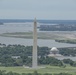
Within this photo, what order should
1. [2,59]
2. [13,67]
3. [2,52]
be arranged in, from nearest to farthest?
[13,67] → [2,59] → [2,52]

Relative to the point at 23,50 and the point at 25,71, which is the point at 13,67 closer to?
the point at 25,71

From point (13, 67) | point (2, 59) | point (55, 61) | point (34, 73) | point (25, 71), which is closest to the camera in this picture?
point (34, 73)

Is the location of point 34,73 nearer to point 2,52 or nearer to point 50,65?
point 50,65

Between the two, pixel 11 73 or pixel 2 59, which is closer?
pixel 11 73

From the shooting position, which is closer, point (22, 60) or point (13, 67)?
point (13, 67)

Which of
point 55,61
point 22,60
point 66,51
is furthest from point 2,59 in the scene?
point 66,51

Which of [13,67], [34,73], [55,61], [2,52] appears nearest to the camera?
[34,73]

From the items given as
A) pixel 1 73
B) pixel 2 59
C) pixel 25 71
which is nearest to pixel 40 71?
pixel 25 71

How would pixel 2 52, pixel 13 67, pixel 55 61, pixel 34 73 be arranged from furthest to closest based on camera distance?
1. pixel 2 52
2. pixel 55 61
3. pixel 13 67
4. pixel 34 73

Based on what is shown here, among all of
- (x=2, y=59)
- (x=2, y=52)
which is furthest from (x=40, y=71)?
(x=2, y=52)
